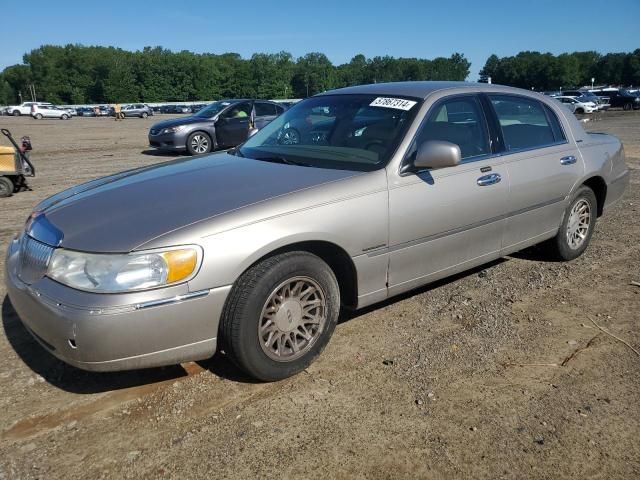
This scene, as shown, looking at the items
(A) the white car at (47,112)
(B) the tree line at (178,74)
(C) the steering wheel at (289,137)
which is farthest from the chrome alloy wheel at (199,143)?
(B) the tree line at (178,74)

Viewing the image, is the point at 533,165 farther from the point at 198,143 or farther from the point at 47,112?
the point at 47,112

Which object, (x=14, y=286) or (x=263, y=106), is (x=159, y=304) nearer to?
(x=14, y=286)

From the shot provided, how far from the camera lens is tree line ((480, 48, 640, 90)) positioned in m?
117

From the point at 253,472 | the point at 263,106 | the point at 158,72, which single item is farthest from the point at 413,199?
the point at 158,72

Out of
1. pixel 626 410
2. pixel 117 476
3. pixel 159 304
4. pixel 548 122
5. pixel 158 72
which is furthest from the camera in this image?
pixel 158 72

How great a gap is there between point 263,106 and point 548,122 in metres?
11.5

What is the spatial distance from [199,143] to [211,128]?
508mm

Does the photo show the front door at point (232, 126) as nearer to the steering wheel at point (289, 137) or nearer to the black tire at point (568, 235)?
the steering wheel at point (289, 137)

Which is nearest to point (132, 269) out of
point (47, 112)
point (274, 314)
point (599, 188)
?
point (274, 314)

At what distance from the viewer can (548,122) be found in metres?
4.75

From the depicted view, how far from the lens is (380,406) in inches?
113

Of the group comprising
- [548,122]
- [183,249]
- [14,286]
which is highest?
[548,122]

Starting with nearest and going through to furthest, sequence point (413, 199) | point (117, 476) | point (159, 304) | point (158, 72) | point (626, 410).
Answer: point (117, 476), point (159, 304), point (626, 410), point (413, 199), point (158, 72)

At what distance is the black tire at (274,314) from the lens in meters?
2.81
